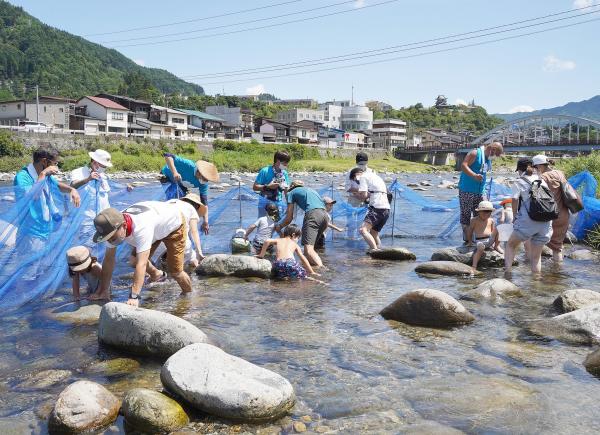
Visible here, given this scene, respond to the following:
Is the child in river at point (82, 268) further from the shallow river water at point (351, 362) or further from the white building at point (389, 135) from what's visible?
the white building at point (389, 135)

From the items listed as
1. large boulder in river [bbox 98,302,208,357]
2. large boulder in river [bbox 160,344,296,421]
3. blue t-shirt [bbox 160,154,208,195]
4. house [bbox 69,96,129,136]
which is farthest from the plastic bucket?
house [bbox 69,96,129,136]

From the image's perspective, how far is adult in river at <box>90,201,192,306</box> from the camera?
500 cm

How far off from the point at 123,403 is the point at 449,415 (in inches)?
91.0

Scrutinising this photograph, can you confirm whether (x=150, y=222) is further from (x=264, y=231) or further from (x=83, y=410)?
(x=264, y=231)

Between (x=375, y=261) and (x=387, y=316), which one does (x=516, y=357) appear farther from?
(x=375, y=261)

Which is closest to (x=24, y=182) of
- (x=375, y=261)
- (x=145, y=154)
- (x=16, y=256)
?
(x=16, y=256)

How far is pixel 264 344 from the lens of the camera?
5.26 meters

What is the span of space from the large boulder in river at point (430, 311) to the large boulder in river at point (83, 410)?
3.34m

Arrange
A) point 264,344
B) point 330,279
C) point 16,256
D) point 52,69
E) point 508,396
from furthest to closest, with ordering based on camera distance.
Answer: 1. point 52,69
2. point 330,279
3. point 16,256
4. point 264,344
5. point 508,396

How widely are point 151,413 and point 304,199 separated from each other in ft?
18.5

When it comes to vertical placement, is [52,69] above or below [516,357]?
above

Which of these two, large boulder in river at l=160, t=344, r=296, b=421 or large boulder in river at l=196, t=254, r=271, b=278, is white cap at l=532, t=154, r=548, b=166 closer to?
large boulder in river at l=196, t=254, r=271, b=278

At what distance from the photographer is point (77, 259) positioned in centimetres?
615

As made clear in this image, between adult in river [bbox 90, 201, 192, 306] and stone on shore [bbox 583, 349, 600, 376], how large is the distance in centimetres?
418
